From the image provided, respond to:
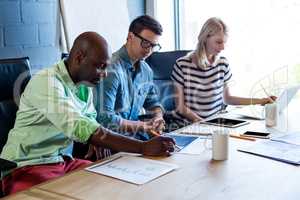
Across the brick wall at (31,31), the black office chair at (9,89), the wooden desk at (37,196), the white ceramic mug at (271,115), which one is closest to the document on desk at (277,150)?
the white ceramic mug at (271,115)

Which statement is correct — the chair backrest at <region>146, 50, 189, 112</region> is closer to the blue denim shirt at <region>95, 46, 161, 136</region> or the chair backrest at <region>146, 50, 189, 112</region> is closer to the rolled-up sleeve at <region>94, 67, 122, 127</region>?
the blue denim shirt at <region>95, 46, 161, 136</region>

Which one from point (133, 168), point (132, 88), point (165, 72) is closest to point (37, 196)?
point (133, 168)

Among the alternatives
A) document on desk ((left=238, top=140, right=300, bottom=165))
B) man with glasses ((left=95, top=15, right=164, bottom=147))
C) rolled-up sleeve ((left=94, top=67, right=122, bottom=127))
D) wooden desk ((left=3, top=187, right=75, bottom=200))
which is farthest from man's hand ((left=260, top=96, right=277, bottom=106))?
wooden desk ((left=3, top=187, right=75, bottom=200))

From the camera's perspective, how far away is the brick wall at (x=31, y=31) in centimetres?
248

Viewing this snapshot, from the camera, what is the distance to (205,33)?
2.63 metres

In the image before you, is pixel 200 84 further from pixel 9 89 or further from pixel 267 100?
pixel 9 89

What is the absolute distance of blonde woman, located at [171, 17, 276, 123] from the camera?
260 centimetres

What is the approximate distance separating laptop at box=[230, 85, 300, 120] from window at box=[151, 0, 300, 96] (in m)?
0.54

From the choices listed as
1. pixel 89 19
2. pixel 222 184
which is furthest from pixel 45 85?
pixel 89 19

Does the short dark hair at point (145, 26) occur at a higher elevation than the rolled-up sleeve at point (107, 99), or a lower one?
higher

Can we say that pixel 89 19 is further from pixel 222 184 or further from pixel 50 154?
pixel 222 184

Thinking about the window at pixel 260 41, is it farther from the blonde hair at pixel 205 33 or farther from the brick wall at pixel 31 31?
the brick wall at pixel 31 31

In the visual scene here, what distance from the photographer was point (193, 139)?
1.77 metres

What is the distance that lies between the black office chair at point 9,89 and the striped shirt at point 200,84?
1108 mm
